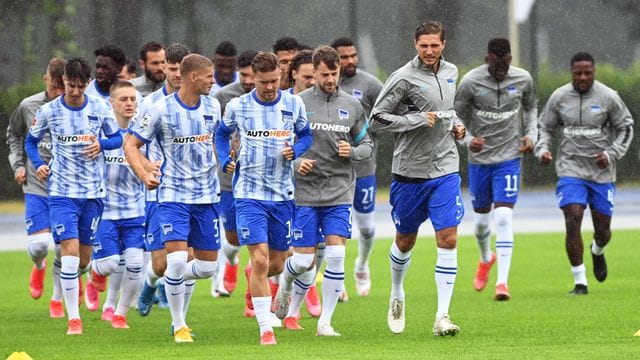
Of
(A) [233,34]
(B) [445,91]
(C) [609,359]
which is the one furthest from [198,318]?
(A) [233,34]

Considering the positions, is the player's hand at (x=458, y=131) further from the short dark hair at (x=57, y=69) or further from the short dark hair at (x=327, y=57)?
the short dark hair at (x=57, y=69)

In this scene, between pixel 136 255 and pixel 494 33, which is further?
pixel 494 33

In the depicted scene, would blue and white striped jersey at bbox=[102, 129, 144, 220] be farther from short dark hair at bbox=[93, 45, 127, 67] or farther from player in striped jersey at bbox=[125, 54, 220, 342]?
player in striped jersey at bbox=[125, 54, 220, 342]

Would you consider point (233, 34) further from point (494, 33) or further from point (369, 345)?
point (369, 345)

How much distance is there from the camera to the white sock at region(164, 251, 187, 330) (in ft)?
37.1

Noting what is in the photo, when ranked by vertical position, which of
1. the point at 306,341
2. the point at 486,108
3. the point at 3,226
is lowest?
the point at 3,226

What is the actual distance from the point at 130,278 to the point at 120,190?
2.70ft

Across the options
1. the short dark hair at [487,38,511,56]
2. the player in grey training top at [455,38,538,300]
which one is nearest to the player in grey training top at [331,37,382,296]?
the player in grey training top at [455,38,538,300]

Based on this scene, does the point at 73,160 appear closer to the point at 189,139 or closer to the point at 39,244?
the point at 189,139

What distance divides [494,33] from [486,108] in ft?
53.2

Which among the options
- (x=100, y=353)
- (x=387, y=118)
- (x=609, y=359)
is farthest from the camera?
Result: (x=387, y=118)

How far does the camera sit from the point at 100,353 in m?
10.7

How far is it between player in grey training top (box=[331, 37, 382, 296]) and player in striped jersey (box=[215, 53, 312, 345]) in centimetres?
240

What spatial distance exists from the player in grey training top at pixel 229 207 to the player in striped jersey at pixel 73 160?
1176 mm
